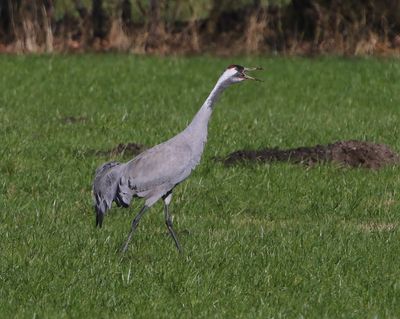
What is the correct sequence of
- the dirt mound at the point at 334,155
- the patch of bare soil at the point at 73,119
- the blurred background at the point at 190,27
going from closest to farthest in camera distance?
the dirt mound at the point at 334,155 → the patch of bare soil at the point at 73,119 → the blurred background at the point at 190,27

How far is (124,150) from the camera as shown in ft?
47.9

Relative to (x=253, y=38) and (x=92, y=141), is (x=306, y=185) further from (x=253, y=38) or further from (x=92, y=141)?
(x=253, y=38)

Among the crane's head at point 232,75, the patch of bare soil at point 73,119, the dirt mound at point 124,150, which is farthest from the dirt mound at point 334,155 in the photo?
the crane's head at point 232,75

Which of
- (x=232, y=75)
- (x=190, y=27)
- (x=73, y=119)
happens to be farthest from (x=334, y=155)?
(x=190, y=27)

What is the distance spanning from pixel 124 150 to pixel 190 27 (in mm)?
13871

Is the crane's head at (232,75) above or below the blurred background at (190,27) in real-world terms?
above

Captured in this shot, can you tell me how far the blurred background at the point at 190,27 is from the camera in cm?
2694

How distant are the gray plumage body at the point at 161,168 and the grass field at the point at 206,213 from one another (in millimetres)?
498

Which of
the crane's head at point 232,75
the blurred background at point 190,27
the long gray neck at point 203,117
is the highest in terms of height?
the crane's head at point 232,75

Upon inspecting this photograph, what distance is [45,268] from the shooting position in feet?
29.9

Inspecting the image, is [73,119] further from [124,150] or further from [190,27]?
[190,27]

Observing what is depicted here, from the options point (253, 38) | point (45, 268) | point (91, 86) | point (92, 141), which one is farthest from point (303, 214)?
point (253, 38)

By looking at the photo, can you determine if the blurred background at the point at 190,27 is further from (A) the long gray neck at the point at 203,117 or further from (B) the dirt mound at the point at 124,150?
(A) the long gray neck at the point at 203,117

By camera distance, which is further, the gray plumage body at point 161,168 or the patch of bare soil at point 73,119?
the patch of bare soil at point 73,119
